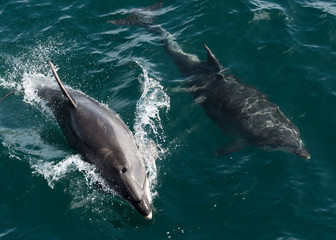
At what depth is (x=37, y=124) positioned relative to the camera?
586 inches

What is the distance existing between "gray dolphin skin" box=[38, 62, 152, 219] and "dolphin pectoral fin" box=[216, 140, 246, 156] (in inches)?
123

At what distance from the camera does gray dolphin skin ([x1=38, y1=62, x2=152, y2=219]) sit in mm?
10300

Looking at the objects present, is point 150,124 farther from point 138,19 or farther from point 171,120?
point 138,19

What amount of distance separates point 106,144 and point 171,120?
12.5ft

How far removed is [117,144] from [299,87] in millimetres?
7856

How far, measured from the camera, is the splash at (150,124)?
1241cm

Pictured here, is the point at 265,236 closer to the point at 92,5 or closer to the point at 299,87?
the point at 299,87

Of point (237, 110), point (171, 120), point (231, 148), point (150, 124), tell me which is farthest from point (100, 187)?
point (237, 110)

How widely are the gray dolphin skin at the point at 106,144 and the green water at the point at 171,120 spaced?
60 cm

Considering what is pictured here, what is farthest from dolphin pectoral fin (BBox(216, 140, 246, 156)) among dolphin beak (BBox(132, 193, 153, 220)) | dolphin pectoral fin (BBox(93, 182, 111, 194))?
dolphin pectoral fin (BBox(93, 182, 111, 194))

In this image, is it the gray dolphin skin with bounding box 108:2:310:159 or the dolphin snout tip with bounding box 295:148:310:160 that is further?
the gray dolphin skin with bounding box 108:2:310:159

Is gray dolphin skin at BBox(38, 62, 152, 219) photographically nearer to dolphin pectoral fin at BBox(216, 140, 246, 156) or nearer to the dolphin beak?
the dolphin beak

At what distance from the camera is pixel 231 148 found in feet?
43.2

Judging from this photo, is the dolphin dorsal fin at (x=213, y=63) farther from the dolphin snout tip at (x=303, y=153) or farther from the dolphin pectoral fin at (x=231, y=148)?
the dolphin snout tip at (x=303, y=153)
